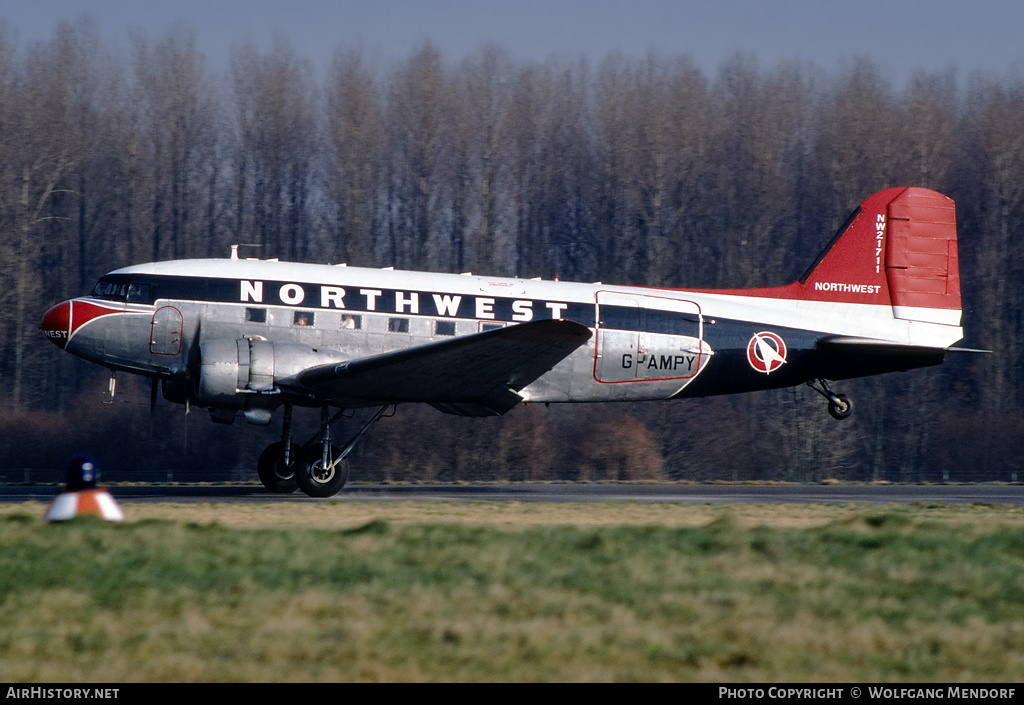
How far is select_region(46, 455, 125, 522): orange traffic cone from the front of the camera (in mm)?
10812

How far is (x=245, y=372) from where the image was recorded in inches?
677

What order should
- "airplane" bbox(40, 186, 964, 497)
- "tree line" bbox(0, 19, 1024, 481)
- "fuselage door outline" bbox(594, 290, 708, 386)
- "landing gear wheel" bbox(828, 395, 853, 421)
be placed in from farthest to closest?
"tree line" bbox(0, 19, 1024, 481) < "landing gear wheel" bbox(828, 395, 853, 421) < "fuselage door outline" bbox(594, 290, 708, 386) < "airplane" bbox(40, 186, 964, 497)

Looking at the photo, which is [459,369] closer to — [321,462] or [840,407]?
[321,462]

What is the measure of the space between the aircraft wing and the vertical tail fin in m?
6.93

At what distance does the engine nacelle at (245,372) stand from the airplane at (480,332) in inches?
1.0

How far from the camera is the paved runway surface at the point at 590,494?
18.5 m

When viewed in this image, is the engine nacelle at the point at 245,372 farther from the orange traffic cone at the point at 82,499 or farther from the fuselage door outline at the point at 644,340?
the orange traffic cone at the point at 82,499

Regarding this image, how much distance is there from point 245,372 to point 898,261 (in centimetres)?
1344

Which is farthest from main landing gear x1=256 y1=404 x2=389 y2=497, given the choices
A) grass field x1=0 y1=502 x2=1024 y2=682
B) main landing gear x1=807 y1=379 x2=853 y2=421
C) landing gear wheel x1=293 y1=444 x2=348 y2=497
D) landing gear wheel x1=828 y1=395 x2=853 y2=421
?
landing gear wheel x1=828 y1=395 x2=853 y2=421

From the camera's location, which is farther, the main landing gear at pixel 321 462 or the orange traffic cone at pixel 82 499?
the main landing gear at pixel 321 462

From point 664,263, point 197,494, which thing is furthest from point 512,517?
point 664,263

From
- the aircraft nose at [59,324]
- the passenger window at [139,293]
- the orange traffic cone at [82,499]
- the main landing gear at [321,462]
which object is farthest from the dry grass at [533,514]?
the passenger window at [139,293]

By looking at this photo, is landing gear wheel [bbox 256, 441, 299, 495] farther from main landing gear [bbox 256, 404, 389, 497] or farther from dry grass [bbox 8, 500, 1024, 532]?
dry grass [bbox 8, 500, 1024, 532]
